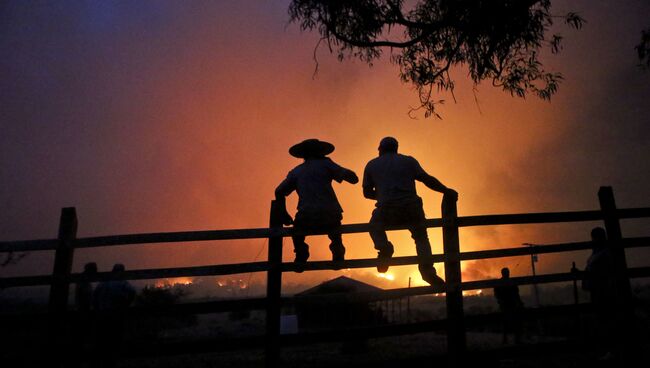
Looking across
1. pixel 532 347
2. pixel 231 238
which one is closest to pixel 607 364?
pixel 532 347

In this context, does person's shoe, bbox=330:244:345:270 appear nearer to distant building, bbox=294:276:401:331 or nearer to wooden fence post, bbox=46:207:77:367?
wooden fence post, bbox=46:207:77:367

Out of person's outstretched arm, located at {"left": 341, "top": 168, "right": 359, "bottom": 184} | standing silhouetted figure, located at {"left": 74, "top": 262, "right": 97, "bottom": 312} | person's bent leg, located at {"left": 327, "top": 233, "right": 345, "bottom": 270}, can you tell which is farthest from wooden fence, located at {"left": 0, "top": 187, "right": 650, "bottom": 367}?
standing silhouetted figure, located at {"left": 74, "top": 262, "right": 97, "bottom": 312}

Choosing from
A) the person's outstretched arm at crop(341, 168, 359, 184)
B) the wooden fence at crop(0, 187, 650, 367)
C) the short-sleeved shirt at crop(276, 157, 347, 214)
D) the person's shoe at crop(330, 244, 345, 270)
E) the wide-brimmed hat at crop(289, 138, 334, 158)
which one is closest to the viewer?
the wooden fence at crop(0, 187, 650, 367)

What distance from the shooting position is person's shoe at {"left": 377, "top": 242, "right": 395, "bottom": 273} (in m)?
5.04

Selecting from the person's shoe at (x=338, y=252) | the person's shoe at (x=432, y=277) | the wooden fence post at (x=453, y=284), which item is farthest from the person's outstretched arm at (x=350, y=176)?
the person's shoe at (x=432, y=277)

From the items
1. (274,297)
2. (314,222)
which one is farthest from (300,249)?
(274,297)

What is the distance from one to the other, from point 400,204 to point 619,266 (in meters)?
3.19

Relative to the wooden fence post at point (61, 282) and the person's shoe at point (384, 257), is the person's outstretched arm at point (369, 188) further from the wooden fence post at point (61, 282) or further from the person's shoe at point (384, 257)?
the wooden fence post at point (61, 282)

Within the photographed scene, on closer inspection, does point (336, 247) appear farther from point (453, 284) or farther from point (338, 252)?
point (453, 284)

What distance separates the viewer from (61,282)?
4695 mm

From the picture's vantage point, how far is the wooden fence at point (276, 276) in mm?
4629

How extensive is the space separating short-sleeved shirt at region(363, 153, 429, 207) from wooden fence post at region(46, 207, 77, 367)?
384 cm

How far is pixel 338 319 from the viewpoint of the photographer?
20641mm

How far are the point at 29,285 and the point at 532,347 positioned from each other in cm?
610
